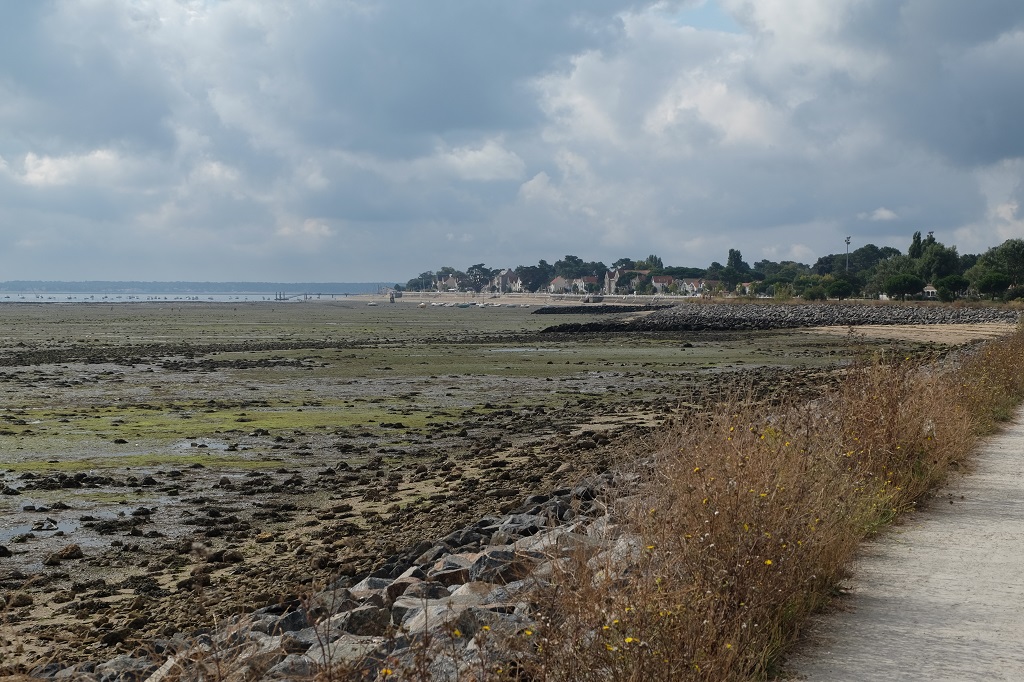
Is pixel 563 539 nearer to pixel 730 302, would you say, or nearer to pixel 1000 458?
pixel 1000 458

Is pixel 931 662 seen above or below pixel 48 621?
above

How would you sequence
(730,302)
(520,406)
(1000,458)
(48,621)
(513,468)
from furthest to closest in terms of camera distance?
(730,302) → (520,406) → (513,468) → (1000,458) → (48,621)

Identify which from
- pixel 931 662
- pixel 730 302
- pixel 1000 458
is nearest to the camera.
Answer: pixel 931 662

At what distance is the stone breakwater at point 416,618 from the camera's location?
4.98 metres

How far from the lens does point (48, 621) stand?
8.94 metres

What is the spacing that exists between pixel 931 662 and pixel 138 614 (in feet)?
21.4

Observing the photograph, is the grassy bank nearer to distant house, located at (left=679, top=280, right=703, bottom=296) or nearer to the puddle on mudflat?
the puddle on mudflat

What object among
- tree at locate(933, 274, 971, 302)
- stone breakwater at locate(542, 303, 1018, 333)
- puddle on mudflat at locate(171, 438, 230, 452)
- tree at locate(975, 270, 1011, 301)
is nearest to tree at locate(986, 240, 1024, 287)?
tree at locate(933, 274, 971, 302)

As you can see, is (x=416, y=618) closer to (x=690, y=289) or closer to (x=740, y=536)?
(x=740, y=536)

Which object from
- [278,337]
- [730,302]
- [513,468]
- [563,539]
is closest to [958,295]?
[730,302]

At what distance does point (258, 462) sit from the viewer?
56.7ft

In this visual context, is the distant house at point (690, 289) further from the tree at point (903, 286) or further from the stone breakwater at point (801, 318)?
the stone breakwater at point (801, 318)

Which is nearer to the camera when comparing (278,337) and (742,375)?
(742,375)

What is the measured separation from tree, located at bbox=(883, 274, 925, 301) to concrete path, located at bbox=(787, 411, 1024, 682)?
94469mm
